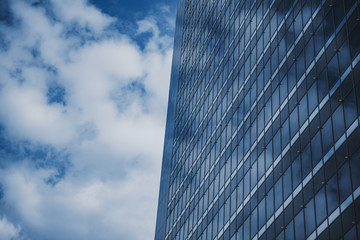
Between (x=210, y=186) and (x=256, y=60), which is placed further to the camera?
(x=210, y=186)

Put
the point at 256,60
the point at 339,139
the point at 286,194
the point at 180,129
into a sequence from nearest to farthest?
1. the point at 339,139
2. the point at 286,194
3. the point at 256,60
4. the point at 180,129

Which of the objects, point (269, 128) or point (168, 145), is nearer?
point (269, 128)

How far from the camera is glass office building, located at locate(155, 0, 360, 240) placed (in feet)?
110

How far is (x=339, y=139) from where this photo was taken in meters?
33.4

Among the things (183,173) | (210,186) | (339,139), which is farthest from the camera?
(183,173)

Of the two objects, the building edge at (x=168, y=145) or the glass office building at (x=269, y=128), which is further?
the building edge at (x=168, y=145)

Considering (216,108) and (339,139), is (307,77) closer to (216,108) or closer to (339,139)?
(339,139)

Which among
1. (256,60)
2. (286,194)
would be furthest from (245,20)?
(286,194)

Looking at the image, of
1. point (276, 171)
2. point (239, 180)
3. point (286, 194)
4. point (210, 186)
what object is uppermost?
point (210, 186)

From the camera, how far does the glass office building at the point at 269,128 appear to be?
3356 cm

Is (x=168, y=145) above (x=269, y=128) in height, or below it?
above

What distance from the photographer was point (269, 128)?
4503 centimetres

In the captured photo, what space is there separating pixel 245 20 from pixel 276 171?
2350 centimetres

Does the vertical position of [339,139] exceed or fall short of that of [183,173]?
it falls short
